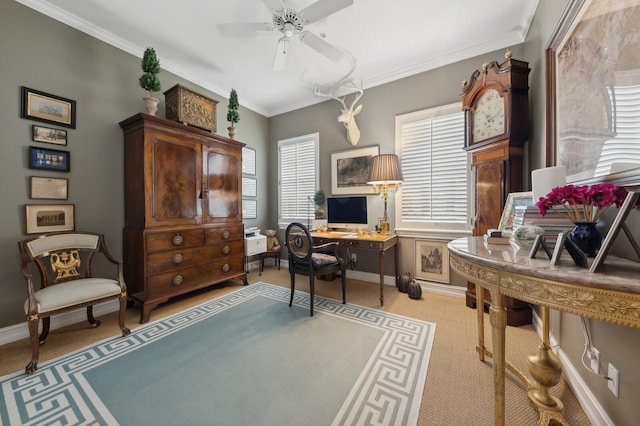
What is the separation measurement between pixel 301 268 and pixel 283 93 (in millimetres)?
2991

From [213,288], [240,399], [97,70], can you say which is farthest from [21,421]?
[97,70]

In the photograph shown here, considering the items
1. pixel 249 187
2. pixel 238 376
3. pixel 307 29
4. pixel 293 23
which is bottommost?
pixel 238 376

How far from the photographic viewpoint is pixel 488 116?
2.35 metres

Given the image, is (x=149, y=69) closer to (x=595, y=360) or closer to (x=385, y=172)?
(x=385, y=172)

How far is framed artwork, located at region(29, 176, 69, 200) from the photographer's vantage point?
217 cm

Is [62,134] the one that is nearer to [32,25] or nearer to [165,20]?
[32,25]

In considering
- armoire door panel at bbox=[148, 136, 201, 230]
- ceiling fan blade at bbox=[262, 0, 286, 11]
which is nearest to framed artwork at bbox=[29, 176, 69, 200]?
armoire door panel at bbox=[148, 136, 201, 230]

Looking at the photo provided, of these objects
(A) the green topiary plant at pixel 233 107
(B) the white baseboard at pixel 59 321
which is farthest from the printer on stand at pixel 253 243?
(A) the green topiary plant at pixel 233 107

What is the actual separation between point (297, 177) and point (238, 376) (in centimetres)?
332

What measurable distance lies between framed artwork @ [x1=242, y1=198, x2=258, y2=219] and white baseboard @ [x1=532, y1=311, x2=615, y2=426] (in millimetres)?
4124

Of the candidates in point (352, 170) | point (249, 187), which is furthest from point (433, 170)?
A: point (249, 187)

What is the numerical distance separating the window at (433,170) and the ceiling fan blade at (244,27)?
6.81 feet

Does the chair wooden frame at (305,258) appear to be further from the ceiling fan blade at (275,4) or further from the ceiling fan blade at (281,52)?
the ceiling fan blade at (275,4)

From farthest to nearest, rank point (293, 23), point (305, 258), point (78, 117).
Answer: point (305, 258) → point (78, 117) → point (293, 23)
